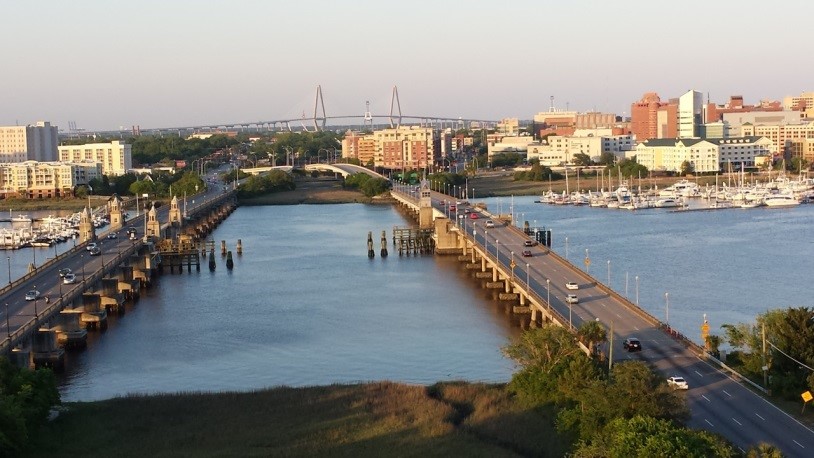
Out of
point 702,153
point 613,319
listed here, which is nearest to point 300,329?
point 613,319

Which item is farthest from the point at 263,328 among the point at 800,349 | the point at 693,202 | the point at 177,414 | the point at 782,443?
the point at 693,202

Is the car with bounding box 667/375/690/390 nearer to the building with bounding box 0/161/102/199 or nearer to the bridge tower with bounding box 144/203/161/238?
the bridge tower with bounding box 144/203/161/238

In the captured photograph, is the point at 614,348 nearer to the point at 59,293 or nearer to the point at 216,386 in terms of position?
the point at 216,386

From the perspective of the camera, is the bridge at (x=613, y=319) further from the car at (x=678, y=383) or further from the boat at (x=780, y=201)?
→ the boat at (x=780, y=201)

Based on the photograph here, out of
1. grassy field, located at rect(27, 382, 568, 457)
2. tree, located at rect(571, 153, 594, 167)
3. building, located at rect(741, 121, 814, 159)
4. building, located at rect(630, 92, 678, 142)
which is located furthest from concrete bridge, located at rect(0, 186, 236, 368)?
building, located at rect(630, 92, 678, 142)

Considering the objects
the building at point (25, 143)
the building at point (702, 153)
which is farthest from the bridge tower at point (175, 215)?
the building at point (25, 143)
